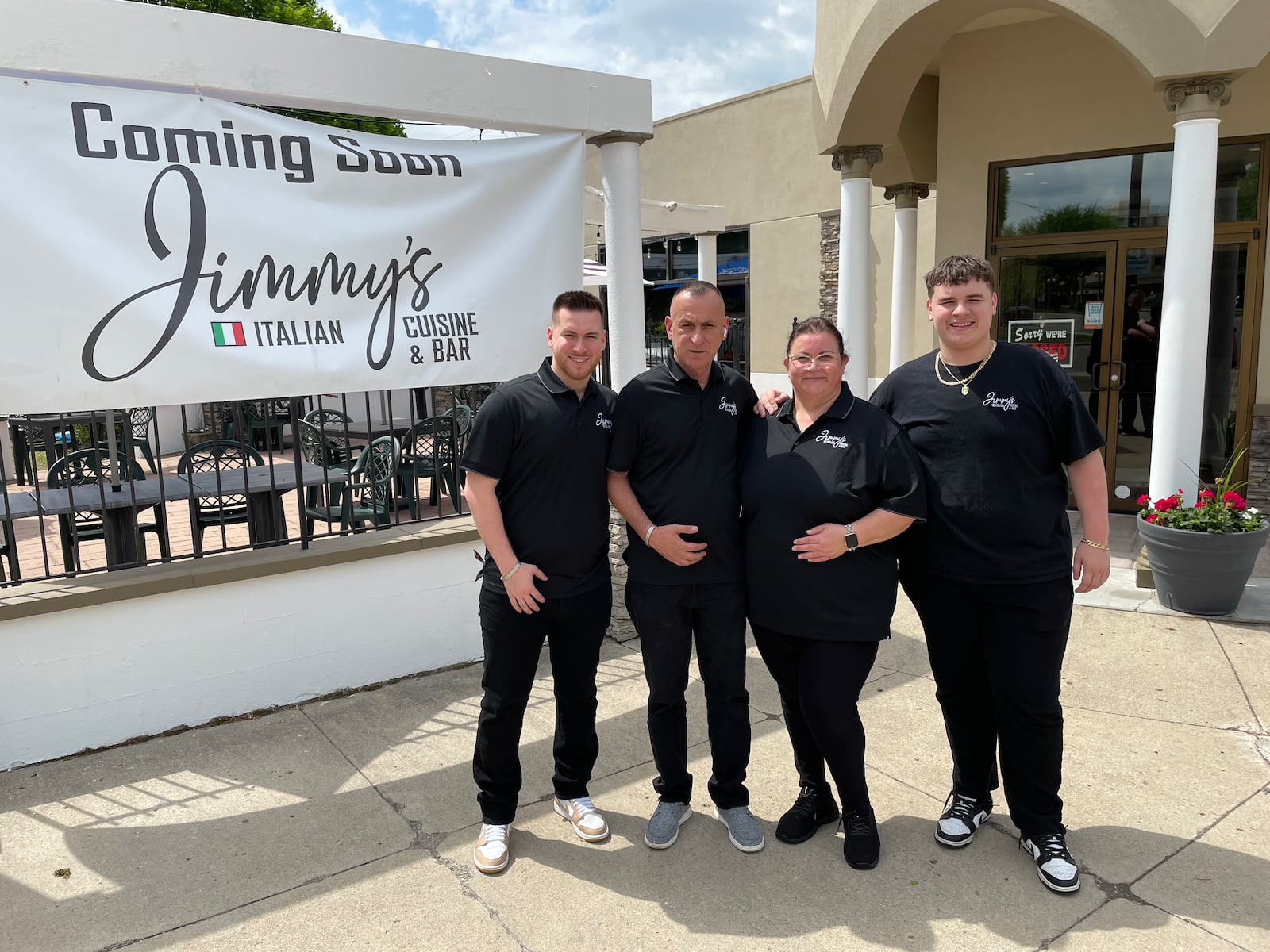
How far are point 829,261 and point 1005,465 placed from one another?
14.2 metres

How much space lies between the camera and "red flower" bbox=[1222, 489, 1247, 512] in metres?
5.32

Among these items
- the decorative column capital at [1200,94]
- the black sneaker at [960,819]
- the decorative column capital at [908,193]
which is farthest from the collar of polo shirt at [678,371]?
the decorative column capital at [908,193]

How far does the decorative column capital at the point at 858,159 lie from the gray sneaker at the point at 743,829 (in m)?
5.63

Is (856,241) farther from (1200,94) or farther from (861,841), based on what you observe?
(861,841)

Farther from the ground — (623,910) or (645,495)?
(645,495)

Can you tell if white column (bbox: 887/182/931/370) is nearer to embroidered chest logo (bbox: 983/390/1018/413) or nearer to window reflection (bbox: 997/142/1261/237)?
window reflection (bbox: 997/142/1261/237)

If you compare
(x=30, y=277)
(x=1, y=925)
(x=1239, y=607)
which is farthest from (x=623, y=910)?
(x=1239, y=607)

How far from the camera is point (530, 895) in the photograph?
2.92 meters

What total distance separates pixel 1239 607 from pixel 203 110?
6.09 m

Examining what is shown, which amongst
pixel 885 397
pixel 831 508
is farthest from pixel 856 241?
pixel 831 508

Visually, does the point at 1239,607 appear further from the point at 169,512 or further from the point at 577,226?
the point at 169,512

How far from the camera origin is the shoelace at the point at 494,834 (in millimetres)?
3090

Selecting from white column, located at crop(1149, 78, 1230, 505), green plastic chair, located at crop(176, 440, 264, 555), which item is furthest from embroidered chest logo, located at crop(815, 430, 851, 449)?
white column, located at crop(1149, 78, 1230, 505)

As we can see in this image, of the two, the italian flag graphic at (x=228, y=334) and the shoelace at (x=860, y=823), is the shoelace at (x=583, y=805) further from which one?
the italian flag graphic at (x=228, y=334)
